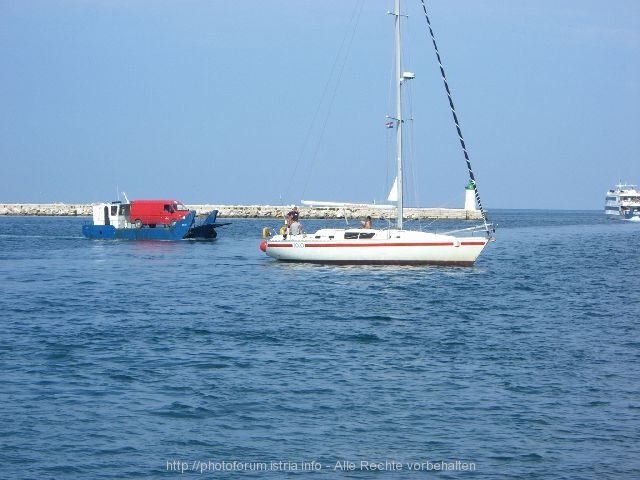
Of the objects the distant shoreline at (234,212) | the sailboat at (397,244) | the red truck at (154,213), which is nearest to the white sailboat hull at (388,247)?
the sailboat at (397,244)

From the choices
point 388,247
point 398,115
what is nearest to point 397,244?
point 388,247

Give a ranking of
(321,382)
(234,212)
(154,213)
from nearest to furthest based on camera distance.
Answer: (321,382) < (154,213) < (234,212)

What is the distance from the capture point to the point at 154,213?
74.2 metres

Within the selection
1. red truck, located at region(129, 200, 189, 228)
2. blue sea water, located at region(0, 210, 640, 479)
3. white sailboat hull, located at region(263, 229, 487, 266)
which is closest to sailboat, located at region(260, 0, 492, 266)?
white sailboat hull, located at region(263, 229, 487, 266)

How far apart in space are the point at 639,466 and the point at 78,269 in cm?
3876

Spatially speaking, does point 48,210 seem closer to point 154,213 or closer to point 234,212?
A: point 234,212

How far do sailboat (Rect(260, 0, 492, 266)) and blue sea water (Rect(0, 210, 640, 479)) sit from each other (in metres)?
4.65

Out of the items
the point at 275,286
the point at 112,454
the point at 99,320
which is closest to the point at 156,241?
the point at 275,286

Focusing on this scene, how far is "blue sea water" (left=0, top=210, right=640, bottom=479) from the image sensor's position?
13.8 meters

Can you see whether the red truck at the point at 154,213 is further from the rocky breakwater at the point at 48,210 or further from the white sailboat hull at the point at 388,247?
the rocky breakwater at the point at 48,210

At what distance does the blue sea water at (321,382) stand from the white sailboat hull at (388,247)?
4.56 metres

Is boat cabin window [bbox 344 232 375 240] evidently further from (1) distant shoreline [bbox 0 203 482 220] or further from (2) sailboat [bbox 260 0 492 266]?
(1) distant shoreline [bbox 0 203 482 220]

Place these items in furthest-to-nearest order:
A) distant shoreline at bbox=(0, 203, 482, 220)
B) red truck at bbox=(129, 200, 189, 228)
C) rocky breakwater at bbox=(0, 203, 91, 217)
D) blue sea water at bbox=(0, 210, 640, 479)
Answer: rocky breakwater at bbox=(0, 203, 91, 217)
distant shoreline at bbox=(0, 203, 482, 220)
red truck at bbox=(129, 200, 189, 228)
blue sea water at bbox=(0, 210, 640, 479)

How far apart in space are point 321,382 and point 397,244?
23781 mm
